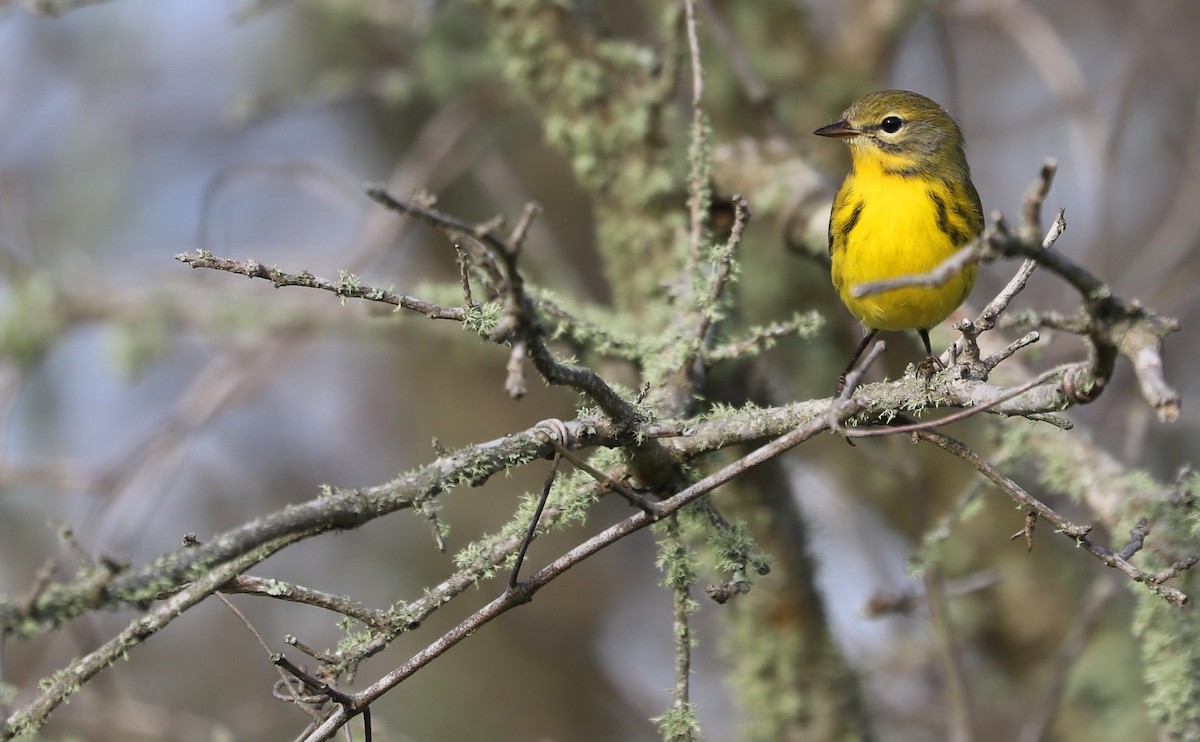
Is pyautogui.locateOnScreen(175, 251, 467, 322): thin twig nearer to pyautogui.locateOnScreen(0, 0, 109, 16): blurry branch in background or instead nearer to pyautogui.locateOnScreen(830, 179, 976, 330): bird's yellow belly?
pyautogui.locateOnScreen(830, 179, 976, 330): bird's yellow belly

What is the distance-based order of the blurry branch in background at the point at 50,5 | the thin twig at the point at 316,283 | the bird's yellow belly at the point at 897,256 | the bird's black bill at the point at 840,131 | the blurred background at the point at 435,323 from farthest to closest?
the blurred background at the point at 435,323 → the bird's black bill at the point at 840,131 → the blurry branch in background at the point at 50,5 → the bird's yellow belly at the point at 897,256 → the thin twig at the point at 316,283

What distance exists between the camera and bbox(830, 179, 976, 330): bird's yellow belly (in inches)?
99.3

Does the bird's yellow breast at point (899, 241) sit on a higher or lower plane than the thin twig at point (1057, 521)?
higher

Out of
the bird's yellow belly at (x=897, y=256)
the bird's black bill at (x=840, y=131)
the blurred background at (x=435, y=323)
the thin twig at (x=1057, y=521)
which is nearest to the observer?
the thin twig at (x=1057, y=521)

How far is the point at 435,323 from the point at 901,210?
189 centimetres

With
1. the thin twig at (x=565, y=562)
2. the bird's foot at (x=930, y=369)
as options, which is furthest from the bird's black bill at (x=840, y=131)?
the thin twig at (x=565, y=562)

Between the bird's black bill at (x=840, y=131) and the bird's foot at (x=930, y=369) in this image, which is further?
the bird's black bill at (x=840, y=131)

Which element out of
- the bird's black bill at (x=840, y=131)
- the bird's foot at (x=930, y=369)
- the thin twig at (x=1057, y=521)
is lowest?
the thin twig at (x=1057, y=521)

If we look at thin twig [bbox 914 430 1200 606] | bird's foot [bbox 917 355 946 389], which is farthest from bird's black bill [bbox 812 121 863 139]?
thin twig [bbox 914 430 1200 606]

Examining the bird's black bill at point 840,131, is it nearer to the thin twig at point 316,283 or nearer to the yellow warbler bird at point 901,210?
the yellow warbler bird at point 901,210

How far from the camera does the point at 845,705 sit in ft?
10.2

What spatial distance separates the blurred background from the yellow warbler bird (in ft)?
0.96

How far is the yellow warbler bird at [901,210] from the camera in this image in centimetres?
257

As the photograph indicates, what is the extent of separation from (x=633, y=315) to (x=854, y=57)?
206 cm
